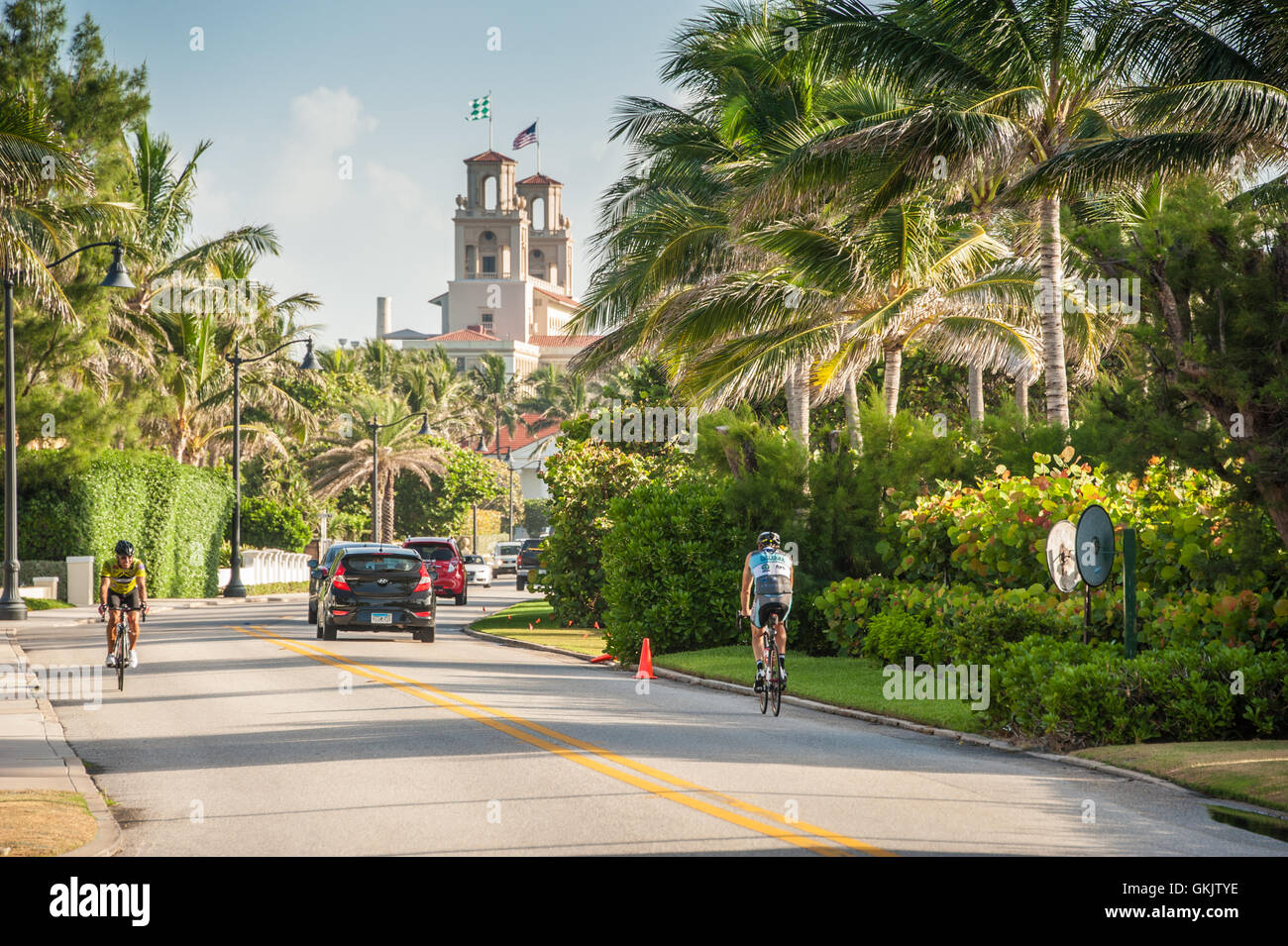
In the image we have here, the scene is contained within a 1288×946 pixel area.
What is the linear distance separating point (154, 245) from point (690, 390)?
1158 inches

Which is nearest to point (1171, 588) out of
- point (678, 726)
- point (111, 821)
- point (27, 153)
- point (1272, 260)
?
point (1272, 260)

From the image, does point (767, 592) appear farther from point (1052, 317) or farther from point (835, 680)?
point (1052, 317)

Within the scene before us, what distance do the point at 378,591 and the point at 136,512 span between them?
20.7m

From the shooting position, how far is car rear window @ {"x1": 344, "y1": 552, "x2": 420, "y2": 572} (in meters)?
27.1

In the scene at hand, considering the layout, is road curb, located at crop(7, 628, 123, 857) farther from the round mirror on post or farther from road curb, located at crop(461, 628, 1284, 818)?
the round mirror on post

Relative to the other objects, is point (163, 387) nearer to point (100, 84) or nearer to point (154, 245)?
point (154, 245)

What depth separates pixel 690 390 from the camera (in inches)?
1080

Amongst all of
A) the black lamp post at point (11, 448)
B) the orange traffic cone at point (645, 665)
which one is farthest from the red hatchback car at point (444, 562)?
the orange traffic cone at point (645, 665)

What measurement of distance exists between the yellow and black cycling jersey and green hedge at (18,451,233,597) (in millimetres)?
23845

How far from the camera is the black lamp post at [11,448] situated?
32.0 metres

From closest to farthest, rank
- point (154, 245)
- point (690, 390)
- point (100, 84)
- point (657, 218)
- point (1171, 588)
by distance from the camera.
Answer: point (1171, 588) → point (690, 390) → point (657, 218) → point (100, 84) → point (154, 245)

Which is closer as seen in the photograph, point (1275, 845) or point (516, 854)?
point (516, 854)

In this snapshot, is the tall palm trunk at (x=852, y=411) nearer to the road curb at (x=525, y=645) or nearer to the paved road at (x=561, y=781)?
the road curb at (x=525, y=645)

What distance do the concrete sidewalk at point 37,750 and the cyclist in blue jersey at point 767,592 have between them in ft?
23.2
